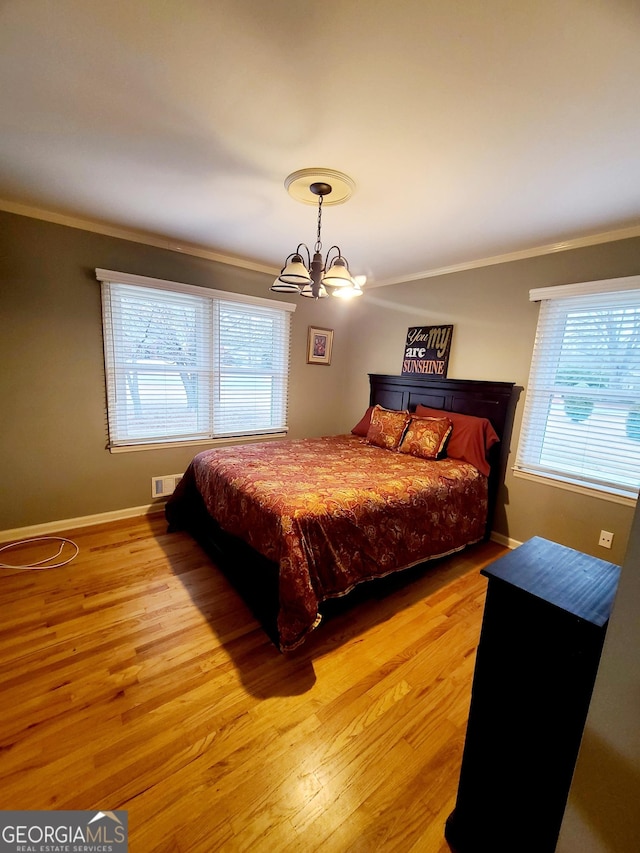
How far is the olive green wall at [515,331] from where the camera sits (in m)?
2.42

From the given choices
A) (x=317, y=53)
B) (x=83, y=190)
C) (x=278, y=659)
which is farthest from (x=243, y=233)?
(x=278, y=659)

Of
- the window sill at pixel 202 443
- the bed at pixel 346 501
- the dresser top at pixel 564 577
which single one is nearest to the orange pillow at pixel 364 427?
the bed at pixel 346 501

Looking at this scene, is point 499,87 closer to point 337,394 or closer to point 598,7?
point 598,7

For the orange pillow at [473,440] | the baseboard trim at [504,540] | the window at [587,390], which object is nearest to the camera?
the window at [587,390]

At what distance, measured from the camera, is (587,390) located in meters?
2.49

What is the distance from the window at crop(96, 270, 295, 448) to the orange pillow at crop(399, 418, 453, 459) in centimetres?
157

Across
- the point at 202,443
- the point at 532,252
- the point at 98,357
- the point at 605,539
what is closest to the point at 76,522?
the point at 202,443

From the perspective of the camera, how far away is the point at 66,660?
166 cm

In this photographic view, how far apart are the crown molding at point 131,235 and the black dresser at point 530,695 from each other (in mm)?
3375

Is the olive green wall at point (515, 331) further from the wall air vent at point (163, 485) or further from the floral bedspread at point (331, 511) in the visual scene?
the wall air vent at point (163, 485)

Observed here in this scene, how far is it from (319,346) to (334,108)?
2826 mm

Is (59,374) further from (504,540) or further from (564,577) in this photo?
(504,540)

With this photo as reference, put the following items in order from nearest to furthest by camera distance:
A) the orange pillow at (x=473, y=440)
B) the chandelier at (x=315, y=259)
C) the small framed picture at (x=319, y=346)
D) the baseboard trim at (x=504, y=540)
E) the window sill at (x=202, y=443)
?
the chandelier at (x=315, y=259) → the orange pillow at (x=473, y=440) → the baseboard trim at (x=504, y=540) → the window sill at (x=202, y=443) → the small framed picture at (x=319, y=346)

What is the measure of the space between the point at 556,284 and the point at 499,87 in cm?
180
